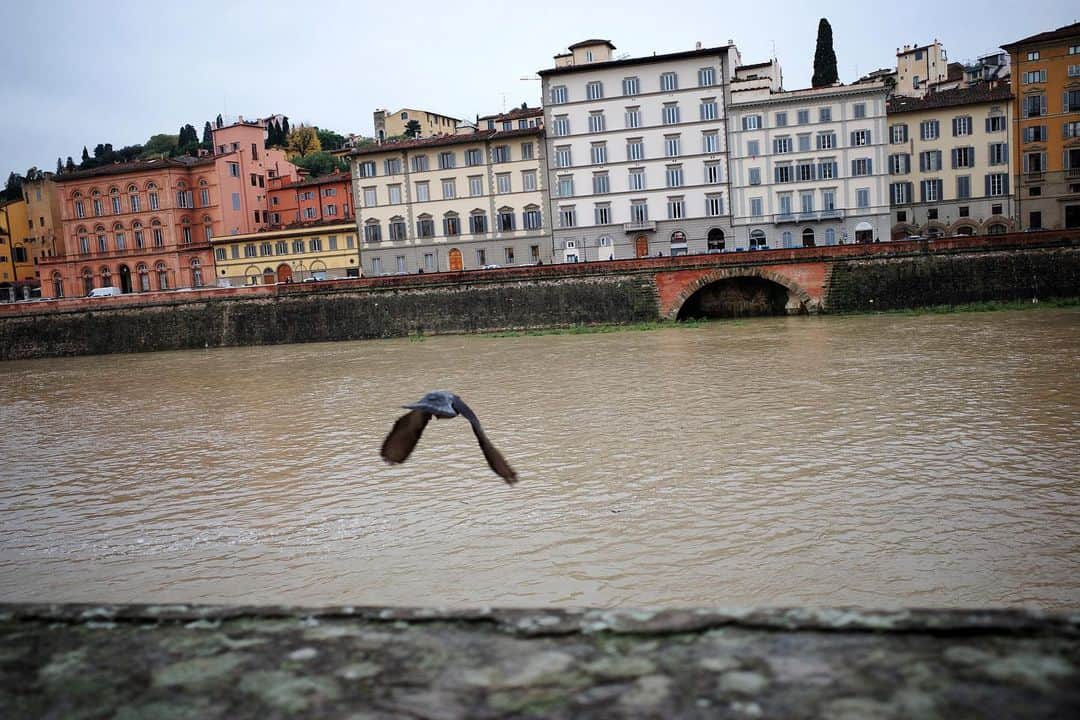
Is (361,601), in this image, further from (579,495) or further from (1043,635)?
(1043,635)

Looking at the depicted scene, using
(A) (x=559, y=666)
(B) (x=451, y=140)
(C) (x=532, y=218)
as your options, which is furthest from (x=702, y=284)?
(A) (x=559, y=666)

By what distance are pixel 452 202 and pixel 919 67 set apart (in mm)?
42818

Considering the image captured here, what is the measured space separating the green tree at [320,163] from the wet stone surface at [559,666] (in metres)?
79.4

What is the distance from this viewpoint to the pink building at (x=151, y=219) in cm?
5288

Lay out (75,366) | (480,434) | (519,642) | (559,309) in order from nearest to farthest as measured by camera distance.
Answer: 1. (519,642)
2. (480,434)
3. (75,366)
4. (559,309)

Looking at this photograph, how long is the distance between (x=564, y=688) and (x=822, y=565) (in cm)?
533

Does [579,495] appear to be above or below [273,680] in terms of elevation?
below

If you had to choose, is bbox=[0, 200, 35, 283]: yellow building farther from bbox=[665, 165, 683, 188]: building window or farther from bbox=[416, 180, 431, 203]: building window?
bbox=[665, 165, 683, 188]: building window

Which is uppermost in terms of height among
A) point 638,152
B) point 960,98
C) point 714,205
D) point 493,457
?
point 960,98

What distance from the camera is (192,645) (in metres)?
2.55

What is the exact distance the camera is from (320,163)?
80750mm

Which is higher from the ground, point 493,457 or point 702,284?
point 702,284

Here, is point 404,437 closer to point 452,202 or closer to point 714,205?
point 714,205

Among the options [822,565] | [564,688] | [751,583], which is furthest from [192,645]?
[822,565]
